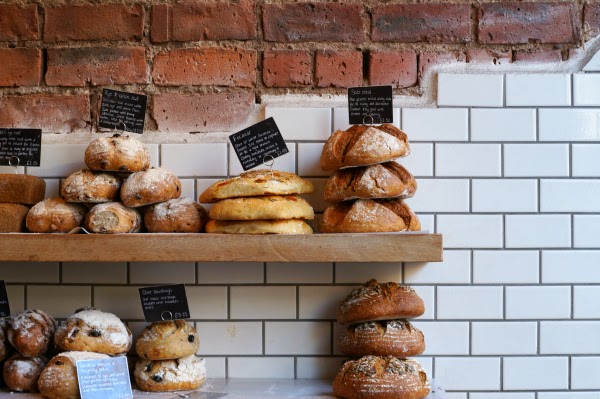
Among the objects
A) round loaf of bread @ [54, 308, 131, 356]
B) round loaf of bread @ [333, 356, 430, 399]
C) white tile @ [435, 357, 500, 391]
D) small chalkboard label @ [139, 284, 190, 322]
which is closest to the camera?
round loaf of bread @ [333, 356, 430, 399]

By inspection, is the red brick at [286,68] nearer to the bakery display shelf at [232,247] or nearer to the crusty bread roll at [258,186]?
the crusty bread roll at [258,186]

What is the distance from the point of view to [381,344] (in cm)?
215

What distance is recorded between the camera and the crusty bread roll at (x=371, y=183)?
2127 millimetres

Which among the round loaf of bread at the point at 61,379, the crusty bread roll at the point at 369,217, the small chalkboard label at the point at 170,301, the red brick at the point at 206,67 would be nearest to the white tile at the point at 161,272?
the small chalkboard label at the point at 170,301

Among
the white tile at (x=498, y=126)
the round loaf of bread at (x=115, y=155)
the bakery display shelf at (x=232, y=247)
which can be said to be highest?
the white tile at (x=498, y=126)

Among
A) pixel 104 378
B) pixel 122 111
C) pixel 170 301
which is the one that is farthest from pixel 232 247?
pixel 122 111

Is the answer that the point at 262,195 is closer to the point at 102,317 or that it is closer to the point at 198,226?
the point at 198,226

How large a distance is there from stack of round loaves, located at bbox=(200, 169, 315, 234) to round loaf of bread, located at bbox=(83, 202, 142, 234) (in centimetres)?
25

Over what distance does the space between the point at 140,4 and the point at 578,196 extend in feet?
5.49

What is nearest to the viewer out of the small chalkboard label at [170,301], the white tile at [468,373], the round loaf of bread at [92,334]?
the round loaf of bread at [92,334]

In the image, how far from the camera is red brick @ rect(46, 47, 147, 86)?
2.43m

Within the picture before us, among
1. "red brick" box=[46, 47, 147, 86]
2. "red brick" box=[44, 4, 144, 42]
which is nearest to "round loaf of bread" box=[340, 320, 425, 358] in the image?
"red brick" box=[46, 47, 147, 86]

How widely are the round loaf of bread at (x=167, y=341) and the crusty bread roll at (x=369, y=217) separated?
545 millimetres

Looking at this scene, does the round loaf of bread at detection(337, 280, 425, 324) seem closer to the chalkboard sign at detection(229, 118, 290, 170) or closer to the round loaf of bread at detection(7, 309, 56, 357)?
the chalkboard sign at detection(229, 118, 290, 170)
